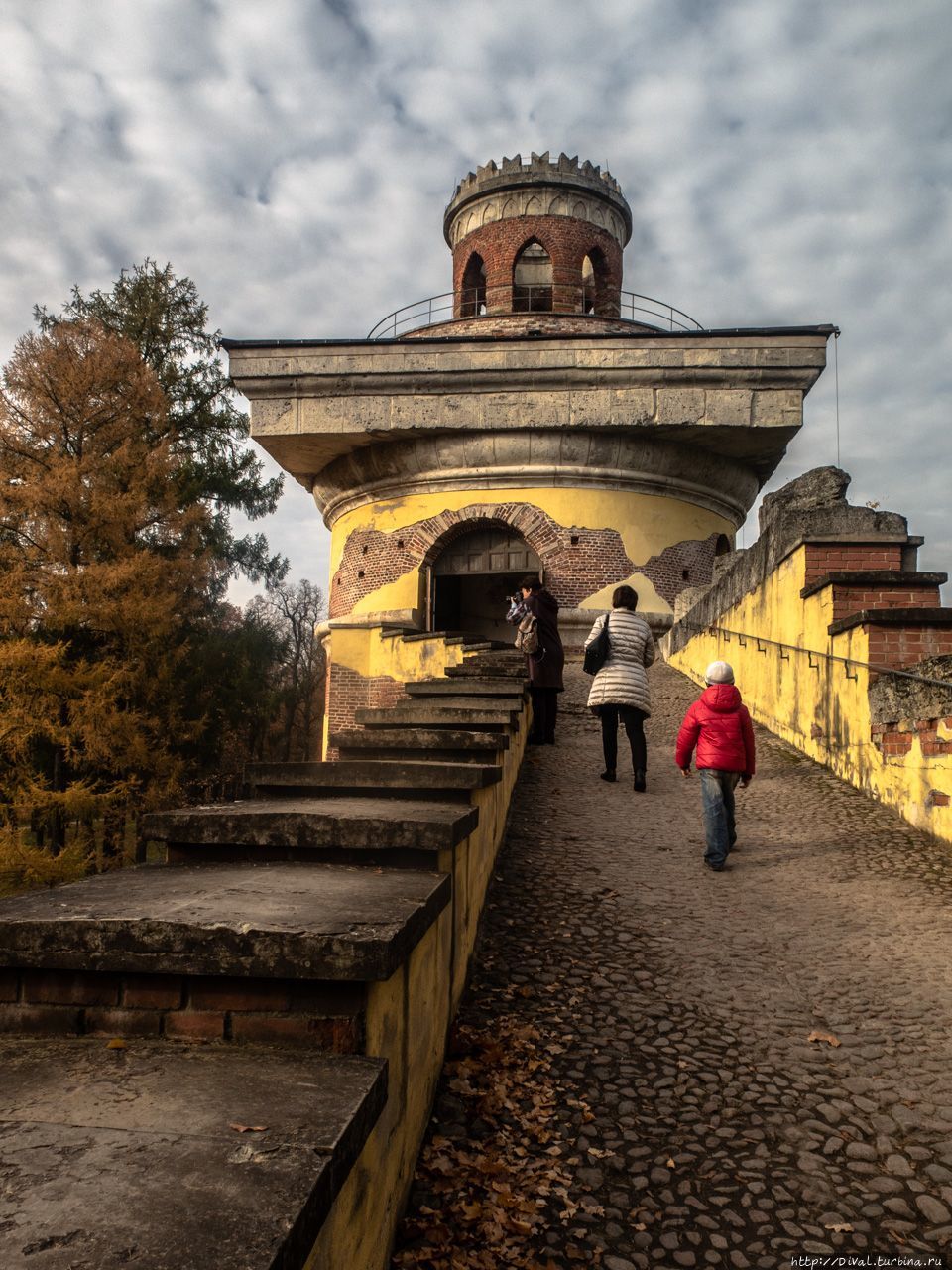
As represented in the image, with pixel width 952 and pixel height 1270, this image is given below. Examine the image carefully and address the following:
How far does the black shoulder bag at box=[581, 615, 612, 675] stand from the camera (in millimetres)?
7957

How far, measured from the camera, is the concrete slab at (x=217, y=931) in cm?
206

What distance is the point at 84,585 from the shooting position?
56.7 feet

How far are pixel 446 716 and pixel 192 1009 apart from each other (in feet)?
15.6

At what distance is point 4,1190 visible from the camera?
144 cm

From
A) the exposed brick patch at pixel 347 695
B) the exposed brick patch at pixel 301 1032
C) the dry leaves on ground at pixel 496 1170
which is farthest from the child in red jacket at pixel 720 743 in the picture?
the exposed brick patch at pixel 347 695

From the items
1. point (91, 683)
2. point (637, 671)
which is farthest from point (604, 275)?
point (637, 671)

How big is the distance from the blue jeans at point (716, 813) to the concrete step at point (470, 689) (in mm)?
2428

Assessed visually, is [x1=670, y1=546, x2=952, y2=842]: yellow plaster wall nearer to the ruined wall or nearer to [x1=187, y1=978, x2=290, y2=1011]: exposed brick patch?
the ruined wall

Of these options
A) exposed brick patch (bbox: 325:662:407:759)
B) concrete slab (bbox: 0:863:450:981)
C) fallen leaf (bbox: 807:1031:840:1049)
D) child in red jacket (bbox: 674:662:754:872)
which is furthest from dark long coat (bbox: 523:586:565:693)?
exposed brick patch (bbox: 325:662:407:759)

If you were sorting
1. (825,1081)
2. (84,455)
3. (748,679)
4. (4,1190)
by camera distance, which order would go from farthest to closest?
(84,455) < (748,679) < (825,1081) < (4,1190)

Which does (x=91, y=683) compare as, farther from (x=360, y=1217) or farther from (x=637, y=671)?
(x=360, y=1217)

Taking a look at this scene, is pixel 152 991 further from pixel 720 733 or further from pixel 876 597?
pixel 876 597

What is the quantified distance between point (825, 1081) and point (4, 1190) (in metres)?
2.72

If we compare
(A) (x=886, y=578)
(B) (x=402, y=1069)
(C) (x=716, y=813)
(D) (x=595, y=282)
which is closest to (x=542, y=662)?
(A) (x=886, y=578)
